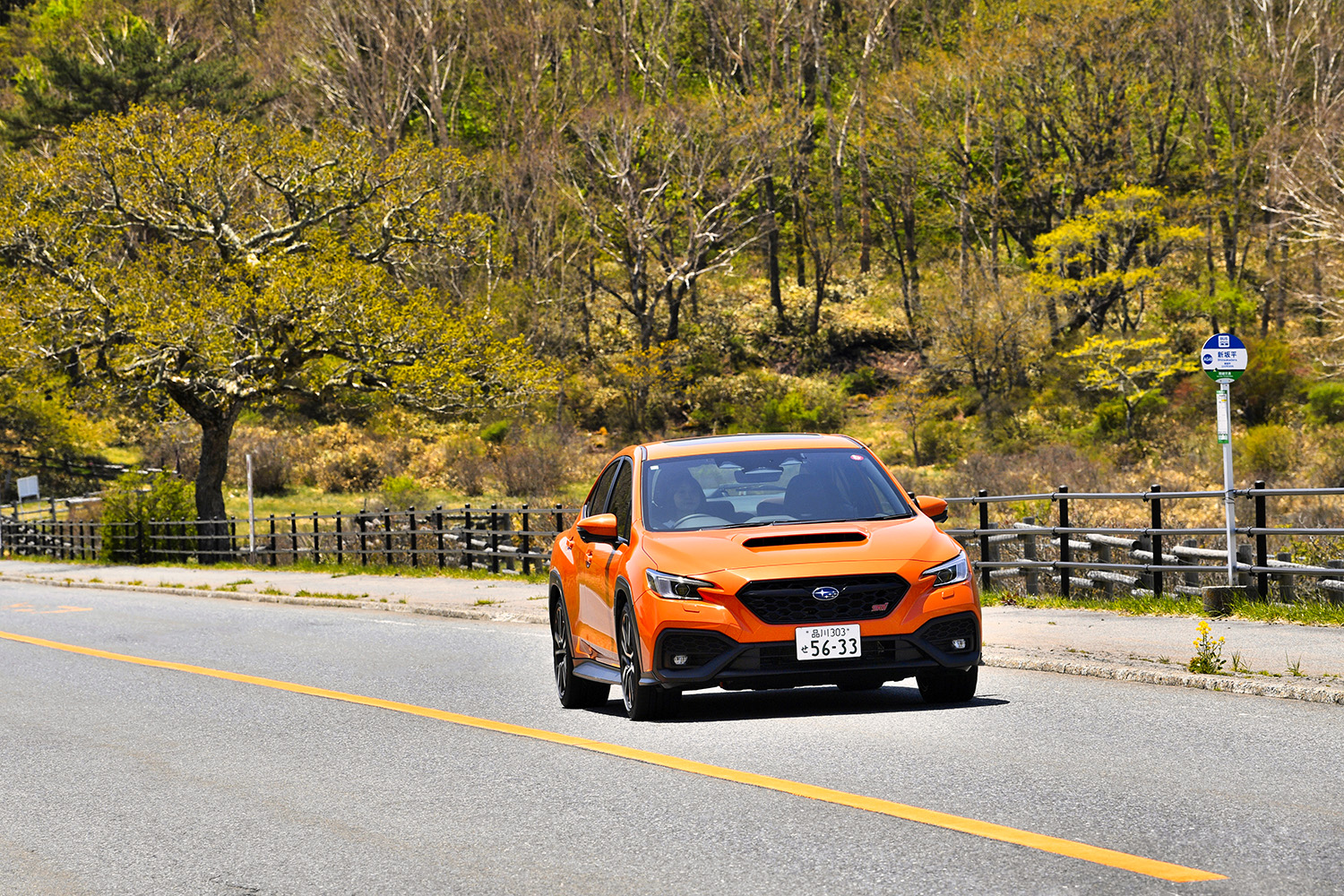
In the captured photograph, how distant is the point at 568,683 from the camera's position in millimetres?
11055

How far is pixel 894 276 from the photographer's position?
7569 cm

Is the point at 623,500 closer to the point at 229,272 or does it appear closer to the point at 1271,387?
the point at 229,272

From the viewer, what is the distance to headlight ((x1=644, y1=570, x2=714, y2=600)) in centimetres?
902

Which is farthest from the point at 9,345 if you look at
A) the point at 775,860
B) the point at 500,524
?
the point at 775,860

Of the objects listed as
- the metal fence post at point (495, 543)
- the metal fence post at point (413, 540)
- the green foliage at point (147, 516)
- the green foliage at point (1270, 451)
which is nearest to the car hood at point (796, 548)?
the metal fence post at point (495, 543)

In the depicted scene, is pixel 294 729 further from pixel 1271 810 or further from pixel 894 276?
pixel 894 276

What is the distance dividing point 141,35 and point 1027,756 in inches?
2719

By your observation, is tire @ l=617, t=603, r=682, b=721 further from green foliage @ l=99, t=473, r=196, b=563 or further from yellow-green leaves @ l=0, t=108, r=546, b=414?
green foliage @ l=99, t=473, r=196, b=563

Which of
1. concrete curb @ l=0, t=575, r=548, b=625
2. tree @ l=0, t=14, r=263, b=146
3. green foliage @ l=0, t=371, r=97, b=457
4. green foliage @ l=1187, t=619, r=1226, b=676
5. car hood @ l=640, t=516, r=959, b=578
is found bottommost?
concrete curb @ l=0, t=575, r=548, b=625

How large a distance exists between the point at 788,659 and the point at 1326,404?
4587cm

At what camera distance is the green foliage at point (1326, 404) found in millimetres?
49812

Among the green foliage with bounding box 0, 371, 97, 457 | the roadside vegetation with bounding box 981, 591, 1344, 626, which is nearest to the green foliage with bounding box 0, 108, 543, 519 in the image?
the green foliage with bounding box 0, 371, 97, 457

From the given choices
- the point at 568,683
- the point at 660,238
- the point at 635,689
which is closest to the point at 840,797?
the point at 635,689

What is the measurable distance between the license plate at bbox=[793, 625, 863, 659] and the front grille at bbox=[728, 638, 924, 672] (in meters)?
0.03
